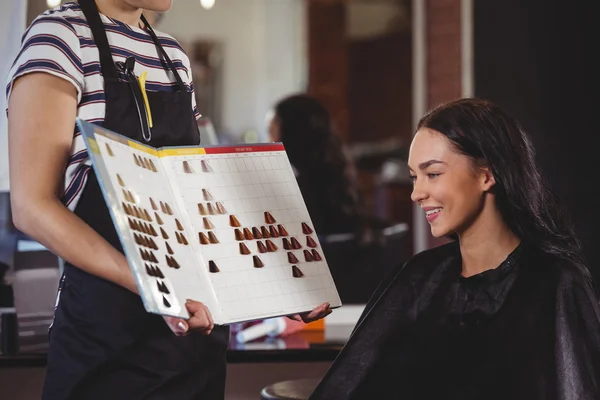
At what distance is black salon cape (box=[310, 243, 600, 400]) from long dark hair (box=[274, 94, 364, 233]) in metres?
2.51

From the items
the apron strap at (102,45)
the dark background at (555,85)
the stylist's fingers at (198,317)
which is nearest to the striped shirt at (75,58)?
the apron strap at (102,45)

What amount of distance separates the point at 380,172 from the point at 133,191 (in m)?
6.76

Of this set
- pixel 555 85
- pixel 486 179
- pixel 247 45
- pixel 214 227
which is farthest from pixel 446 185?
pixel 247 45

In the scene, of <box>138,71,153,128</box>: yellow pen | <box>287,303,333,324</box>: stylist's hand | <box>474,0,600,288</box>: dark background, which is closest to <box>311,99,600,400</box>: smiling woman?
<box>287,303,333,324</box>: stylist's hand

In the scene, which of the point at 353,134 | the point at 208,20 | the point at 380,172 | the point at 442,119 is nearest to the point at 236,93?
the point at 208,20

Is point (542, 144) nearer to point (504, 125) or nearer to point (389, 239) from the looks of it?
point (389, 239)

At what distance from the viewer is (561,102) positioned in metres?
4.72

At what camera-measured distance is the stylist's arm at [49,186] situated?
1.36 metres

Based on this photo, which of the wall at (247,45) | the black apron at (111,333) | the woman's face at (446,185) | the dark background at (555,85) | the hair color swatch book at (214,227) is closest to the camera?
the hair color swatch book at (214,227)

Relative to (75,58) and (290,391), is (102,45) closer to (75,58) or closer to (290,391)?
(75,58)

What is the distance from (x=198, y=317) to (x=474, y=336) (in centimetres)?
70

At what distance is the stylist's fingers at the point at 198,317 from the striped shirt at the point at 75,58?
28cm

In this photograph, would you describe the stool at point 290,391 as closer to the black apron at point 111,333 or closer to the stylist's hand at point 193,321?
the black apron at point 111,333

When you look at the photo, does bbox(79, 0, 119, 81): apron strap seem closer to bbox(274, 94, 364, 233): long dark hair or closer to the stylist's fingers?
the stylist's fingers
